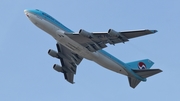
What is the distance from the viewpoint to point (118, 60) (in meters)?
62.6

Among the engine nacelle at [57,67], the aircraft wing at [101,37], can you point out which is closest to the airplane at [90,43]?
the aircraft wing at [101,37]

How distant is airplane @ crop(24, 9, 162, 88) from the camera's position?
55.8m

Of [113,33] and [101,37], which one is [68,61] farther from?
[113,33]

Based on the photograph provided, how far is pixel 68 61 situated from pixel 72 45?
28.7 feet

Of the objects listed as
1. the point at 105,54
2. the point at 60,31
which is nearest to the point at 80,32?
the point at 60,31

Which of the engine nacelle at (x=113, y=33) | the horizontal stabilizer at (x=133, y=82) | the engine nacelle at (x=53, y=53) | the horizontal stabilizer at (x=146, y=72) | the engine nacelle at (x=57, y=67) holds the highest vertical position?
the engine nacelle at (x=53, y=53)

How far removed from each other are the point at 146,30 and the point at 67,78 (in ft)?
65.8

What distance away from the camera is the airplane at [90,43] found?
55844 millimetres

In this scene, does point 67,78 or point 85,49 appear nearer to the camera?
point 85,49

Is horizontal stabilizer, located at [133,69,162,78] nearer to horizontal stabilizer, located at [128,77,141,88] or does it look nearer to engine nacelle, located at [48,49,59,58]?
horizontal stabilizer, located at [128,77,141,88]

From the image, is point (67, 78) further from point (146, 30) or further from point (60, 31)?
point (146, 30)

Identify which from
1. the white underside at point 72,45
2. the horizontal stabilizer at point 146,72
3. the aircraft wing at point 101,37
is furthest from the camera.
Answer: the horizontal stabilizer at point 146,72

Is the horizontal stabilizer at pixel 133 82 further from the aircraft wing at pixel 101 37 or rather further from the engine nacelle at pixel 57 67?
the engine nacelle at pixel 57 67

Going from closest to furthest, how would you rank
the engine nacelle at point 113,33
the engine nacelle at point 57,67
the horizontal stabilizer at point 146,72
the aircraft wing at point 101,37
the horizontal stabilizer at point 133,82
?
1. the aircraft wing at point 101,37
2. the engine nacelle at point 113,33
3. the horizontal stabilizer at point 146,72
4. the horizontal stabilizer at point 133,82
5. the engine nacelle at point 57,67
